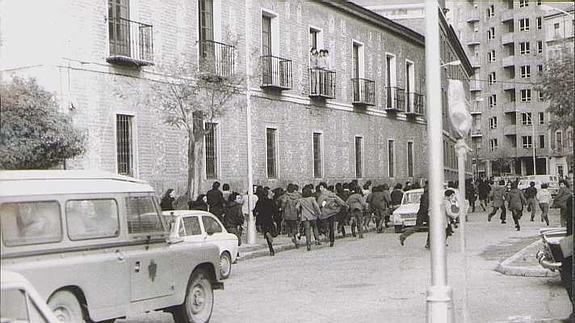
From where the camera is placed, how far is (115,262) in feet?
27.3

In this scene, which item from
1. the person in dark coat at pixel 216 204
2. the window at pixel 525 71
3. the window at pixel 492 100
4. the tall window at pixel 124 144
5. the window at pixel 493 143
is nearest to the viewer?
the tall window at pixel 124 144

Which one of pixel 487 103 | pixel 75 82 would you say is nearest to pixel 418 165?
pixel 75 82

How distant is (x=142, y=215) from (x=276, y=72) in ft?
57.6

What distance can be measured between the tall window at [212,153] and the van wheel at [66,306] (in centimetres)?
1529

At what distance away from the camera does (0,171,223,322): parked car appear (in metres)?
7.41

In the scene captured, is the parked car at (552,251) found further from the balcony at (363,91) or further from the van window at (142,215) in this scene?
the balcony at (363,91)

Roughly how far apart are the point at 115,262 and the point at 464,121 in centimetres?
376

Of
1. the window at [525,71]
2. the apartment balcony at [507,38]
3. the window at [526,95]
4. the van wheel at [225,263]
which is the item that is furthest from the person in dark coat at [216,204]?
the window at [526,95]

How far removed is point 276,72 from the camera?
26.3 m

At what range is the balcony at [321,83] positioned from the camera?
2914cm

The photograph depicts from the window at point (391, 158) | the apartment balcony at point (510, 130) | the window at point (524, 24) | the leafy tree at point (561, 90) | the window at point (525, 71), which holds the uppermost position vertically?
the window at point (524, 24)

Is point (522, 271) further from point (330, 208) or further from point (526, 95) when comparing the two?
point (526, 95)

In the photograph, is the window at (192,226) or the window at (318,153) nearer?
the window at (192,226)

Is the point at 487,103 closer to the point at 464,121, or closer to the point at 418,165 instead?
the point at 418,165
